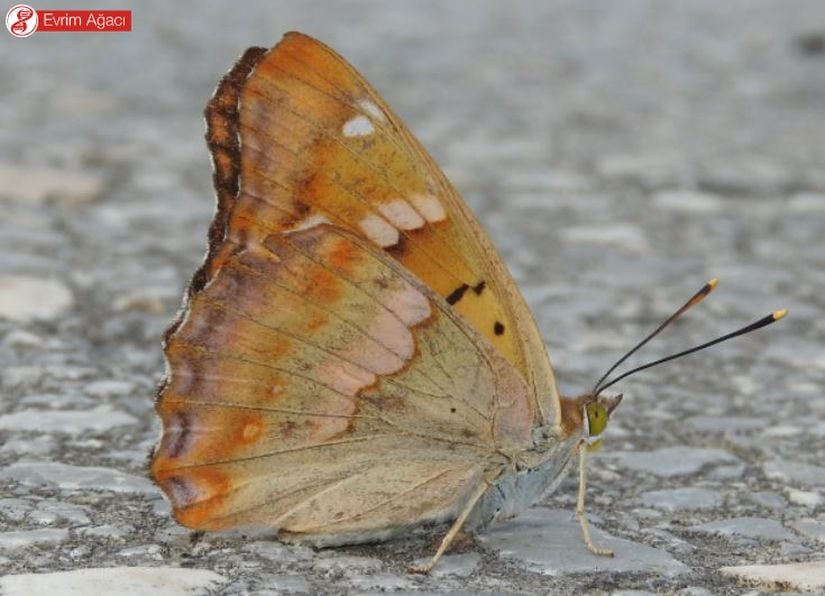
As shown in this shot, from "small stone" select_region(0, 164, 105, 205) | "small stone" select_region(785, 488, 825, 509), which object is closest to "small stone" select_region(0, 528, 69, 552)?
"small stone" select_region(785, 488, 825, 509)

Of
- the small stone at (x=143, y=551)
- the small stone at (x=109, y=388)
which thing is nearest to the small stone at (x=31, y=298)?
the small stone at (x=109, y=388)

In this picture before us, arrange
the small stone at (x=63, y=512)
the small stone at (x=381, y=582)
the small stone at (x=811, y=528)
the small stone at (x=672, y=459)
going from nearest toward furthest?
the small stone at (x=381, y=582)
the small stone at (x=63, y=512)
the small stone at (x=811, y=528)
the small stone at (x=672, y=459)

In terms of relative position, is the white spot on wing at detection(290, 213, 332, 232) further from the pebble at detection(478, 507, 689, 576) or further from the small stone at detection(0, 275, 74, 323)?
the small stone at detection(0, 275, 74, 323)

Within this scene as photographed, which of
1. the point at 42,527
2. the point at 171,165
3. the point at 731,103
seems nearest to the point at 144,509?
the point at 42,527

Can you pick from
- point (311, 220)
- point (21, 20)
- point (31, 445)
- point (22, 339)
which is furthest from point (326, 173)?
point (21, 20)

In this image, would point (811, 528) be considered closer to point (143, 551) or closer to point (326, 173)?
point (326, 173)

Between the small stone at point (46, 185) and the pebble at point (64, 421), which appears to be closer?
the pebble at point (64, 421)

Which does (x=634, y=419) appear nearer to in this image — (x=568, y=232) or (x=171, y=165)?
(x=568, y=232)

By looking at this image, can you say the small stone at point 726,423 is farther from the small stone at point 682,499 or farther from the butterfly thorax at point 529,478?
the butterfly thorax at point 529,478
